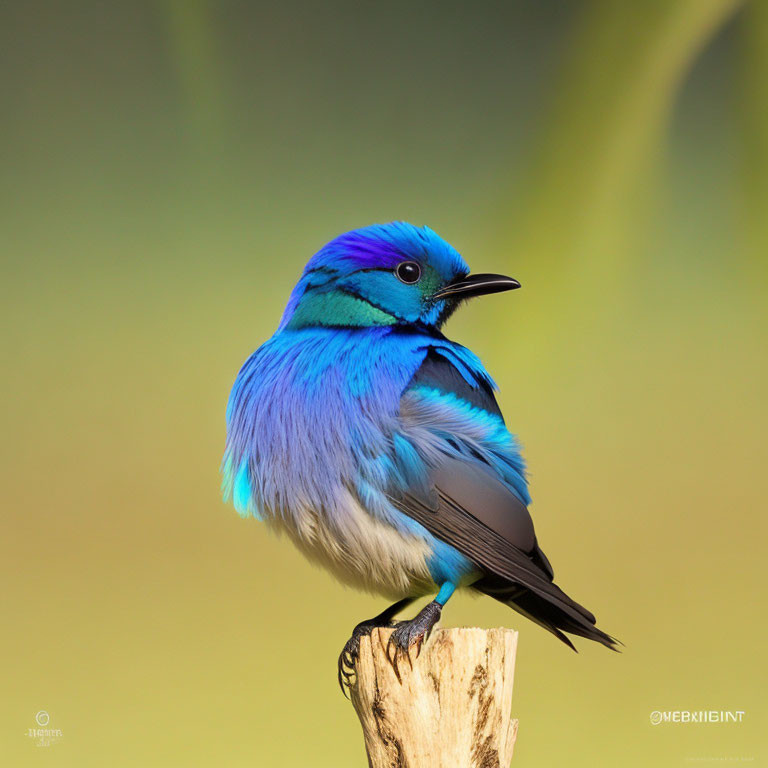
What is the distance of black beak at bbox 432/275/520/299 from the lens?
2184 mm

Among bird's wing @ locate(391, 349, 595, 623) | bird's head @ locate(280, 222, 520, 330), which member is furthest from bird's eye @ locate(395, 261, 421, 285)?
bird's wing @ locate(391, 349, 595, 623)

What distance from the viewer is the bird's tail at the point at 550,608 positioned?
1957 mm

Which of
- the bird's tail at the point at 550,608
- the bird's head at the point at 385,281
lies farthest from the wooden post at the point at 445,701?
the bird's head at the point at 385,281

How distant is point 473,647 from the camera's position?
1.85 meters

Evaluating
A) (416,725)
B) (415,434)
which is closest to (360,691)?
(416,725)

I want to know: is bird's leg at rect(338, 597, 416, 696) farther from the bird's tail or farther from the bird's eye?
the bird's eye

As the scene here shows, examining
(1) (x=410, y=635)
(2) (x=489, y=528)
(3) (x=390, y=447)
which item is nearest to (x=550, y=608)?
(2) (x=489, y=528)

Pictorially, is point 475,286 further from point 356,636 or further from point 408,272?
point 356,636

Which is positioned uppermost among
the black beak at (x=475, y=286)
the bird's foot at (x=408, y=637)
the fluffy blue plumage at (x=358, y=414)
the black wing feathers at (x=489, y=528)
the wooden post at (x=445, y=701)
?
the black beak at (x=475, y=286)

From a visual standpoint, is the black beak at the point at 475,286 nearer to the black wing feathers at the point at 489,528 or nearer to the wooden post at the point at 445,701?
the black wing feathers at the point at 489,528

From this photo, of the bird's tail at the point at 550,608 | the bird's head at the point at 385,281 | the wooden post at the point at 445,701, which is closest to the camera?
the wooden post at the point at 445,701

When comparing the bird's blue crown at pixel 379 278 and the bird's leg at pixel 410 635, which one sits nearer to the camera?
the bird's leg at pixel 410 635

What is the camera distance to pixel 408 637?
186 centimetres

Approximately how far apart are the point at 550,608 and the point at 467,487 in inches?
13.6
